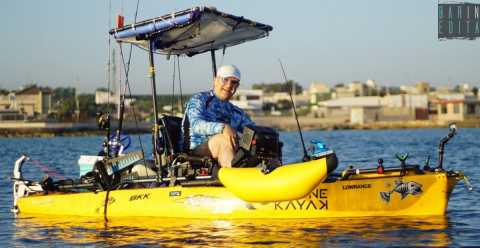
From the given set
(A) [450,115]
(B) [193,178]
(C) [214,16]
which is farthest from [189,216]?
(A) [450,115]

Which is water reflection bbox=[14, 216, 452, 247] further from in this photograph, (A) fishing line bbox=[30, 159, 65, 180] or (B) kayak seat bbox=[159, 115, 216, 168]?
(A) fishing line bbox=[30, 159, 65, 180]

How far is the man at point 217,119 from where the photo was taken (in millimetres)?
12102

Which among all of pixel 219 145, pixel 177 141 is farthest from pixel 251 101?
pixel 219 145

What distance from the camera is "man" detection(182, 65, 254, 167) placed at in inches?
476

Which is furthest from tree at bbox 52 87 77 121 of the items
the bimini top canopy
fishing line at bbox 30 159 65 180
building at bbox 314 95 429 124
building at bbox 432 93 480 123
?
the bimini top canopy

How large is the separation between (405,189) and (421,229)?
683 millimetres

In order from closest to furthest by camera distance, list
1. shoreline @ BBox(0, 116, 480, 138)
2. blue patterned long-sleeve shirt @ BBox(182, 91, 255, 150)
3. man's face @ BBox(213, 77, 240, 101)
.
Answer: blue patterned long-sleeve shirt @ BBox(182, 91, 255, 150), man's face @ BBox(213, 77, 240, 101), shoreline @ BBox(0, 116, 480, 138)

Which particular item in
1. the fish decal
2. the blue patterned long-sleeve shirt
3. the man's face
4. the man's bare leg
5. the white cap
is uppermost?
the white cap

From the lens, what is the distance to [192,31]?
1291 cm

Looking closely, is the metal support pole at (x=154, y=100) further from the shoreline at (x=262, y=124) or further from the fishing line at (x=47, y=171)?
the shoreline at (x=262, y=124)

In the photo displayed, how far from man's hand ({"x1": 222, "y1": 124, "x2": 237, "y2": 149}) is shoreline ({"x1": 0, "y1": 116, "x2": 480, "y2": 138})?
8304cm

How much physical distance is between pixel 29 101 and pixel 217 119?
127 metres

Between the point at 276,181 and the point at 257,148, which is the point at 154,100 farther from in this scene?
the point at 276,181

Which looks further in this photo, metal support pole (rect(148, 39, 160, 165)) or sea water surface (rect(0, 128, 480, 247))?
metal support pole (rect(148, 39, 160, 165))
